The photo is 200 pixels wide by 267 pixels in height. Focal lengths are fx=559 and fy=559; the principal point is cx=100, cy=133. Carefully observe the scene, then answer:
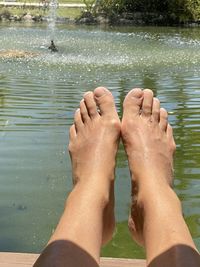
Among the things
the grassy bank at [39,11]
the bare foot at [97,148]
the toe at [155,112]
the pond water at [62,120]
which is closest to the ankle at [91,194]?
the bare foot at [97,148]

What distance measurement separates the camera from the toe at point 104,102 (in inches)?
127

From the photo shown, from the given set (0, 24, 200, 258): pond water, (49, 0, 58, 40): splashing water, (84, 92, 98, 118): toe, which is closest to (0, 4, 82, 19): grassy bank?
(49, 0, 58, 40): splashing water

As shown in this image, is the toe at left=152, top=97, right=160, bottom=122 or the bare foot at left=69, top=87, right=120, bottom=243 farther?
the toe at left=152, top=97, right=160, bottom=122

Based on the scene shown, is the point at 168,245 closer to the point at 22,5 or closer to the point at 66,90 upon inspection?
the point at 66,90

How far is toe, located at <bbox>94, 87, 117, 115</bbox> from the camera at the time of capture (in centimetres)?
323

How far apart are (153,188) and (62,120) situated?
277cm

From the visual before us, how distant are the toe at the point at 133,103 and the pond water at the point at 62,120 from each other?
56 centimetres

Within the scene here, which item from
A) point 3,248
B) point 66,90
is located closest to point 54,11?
point 66,90

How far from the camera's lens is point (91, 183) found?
2615 mm

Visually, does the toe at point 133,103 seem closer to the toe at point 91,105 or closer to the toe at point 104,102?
the toe at point 104,102

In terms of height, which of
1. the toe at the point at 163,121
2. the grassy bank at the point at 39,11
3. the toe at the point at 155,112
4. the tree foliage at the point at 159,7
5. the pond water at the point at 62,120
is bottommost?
the grassy bank at the point at 39,11

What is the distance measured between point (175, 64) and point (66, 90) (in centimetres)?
320

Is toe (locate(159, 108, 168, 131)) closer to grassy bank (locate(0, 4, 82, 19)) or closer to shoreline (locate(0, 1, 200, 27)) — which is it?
shoreline (locate(0, 1, 200, 27))

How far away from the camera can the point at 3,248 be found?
9.37 ft
